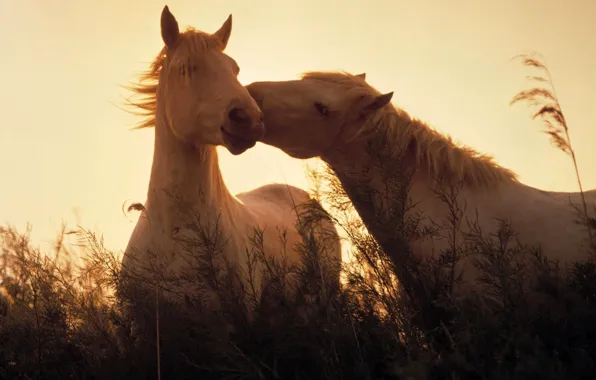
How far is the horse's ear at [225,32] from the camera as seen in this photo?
16.2 ft

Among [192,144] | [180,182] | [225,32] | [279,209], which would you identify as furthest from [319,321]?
[279,209]

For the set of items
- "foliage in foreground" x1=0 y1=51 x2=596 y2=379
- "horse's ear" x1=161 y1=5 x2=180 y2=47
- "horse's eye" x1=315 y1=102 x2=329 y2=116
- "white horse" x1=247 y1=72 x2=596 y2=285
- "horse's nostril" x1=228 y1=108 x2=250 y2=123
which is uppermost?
"horse's ear" x1=161 y1=5 x2=180 y2=47

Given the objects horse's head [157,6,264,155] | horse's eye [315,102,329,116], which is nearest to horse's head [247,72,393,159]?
horse's eye [315,102,329,116]

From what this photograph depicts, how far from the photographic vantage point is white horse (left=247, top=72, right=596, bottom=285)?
3861 mm

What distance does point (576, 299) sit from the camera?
2.74 meters

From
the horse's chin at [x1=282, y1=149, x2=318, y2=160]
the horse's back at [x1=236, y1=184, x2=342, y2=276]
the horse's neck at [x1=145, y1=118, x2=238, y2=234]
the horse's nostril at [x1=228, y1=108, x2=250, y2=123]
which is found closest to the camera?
the horse's nostril at [x1=228, y1=108, x2=250, y2=123]

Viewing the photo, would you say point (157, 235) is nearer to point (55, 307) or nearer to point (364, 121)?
point (55, 307)

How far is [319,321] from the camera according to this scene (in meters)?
2.88

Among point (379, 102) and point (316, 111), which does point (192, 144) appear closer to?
point (316, 111)

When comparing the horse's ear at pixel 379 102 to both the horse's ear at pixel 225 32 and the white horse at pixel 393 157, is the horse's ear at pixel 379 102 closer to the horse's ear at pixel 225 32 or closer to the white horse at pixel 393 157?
the white horse at pixel 393 157

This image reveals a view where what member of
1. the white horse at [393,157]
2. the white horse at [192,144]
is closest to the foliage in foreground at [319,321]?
the white horse at [393,157]

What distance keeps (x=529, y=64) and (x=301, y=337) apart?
6.70 ft

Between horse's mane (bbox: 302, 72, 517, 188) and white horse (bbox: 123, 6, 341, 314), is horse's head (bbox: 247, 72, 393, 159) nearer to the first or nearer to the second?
horse's mane (bbox: 302, 72, 517, 188)

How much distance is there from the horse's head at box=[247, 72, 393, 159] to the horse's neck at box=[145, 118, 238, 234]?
0.57 metres
